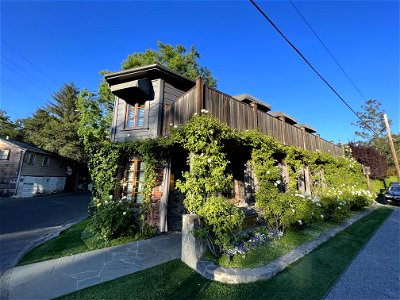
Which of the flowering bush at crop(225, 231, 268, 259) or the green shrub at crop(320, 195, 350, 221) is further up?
the green shrub at crop(320, 195, 350, 221)

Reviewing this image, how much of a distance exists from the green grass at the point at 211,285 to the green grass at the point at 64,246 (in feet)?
7.18

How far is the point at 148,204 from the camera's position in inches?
278

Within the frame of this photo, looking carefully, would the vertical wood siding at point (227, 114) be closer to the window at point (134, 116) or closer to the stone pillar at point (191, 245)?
the window at point (134, 116)

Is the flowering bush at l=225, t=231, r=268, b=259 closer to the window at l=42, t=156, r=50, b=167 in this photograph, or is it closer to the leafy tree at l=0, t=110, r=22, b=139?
the window at l=42, t=156, r=50, b=167

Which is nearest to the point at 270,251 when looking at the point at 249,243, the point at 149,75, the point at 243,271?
the point at 249,243

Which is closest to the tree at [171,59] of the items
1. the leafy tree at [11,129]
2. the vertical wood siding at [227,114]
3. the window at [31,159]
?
the vertical wood siding at [227,114]

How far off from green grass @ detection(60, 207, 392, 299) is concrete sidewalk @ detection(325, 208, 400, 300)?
0.16 m

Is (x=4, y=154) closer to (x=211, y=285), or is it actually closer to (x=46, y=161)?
(x=46, y=161)

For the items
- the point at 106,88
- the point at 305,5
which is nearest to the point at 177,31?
the point at 305,5

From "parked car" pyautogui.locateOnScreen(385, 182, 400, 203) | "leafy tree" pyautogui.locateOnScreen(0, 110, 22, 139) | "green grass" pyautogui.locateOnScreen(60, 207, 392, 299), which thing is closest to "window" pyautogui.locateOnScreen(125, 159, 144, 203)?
"green grass" pyautogui.locateOnScreen(60, 207, 392, 299)

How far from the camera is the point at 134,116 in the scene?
8.89m

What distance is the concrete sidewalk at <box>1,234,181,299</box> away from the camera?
3480 millimetres

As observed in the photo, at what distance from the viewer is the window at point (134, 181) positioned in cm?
779

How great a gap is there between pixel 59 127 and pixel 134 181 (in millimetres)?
22367
